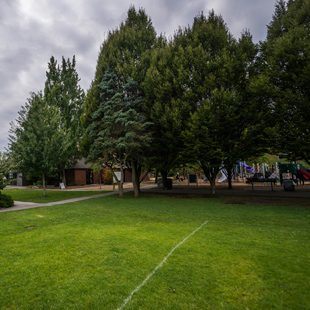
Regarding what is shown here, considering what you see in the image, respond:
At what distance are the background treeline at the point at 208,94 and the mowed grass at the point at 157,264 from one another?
746cm

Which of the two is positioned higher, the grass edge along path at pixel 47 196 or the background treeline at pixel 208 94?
the background treeline at pixel 208 94

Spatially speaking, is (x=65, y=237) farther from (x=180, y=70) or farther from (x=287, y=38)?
(x=287, y=38)

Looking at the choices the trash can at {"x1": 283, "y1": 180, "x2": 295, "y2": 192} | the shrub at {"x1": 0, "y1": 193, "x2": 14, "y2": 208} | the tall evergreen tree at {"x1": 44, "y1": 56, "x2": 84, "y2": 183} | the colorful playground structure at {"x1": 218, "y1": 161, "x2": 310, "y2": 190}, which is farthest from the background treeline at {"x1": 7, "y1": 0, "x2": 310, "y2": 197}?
the tall evergreen tree at {"x1": 44, "y1": 56, "x2": 84, "y2": 183}

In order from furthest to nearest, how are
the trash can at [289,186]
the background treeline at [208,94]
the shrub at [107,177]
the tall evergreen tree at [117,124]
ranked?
the shrub at [107,177]
the trash can at [289,186]
the tall evergreen tree at [117,124]
the background treeline at [208,94]

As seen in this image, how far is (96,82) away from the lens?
18844 millimetres

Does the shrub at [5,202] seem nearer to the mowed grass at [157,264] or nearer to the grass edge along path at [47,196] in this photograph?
the grass edge along path at [47,196]

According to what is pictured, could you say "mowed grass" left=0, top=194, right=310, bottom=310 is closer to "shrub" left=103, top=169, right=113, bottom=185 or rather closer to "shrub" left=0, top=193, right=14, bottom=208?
"shrub" left=0, top=193, right=14, bottom=208

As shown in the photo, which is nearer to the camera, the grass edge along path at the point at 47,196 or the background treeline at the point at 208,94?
the background treeline at the point at 208,94

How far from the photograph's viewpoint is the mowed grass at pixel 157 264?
350 cm

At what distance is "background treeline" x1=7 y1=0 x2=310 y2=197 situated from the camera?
43.2 feet

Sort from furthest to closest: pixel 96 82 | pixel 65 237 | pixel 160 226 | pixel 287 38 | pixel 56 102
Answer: pixel 56 102
pixel 96 82
pixel 287 38
pixel 160 226
pixel 65 237

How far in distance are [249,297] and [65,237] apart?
18.6ft

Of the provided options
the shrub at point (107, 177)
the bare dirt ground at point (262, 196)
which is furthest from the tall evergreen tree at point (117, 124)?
the shrub at point (107, 177)

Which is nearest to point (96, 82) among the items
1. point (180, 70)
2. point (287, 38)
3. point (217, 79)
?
point (180, 70)
